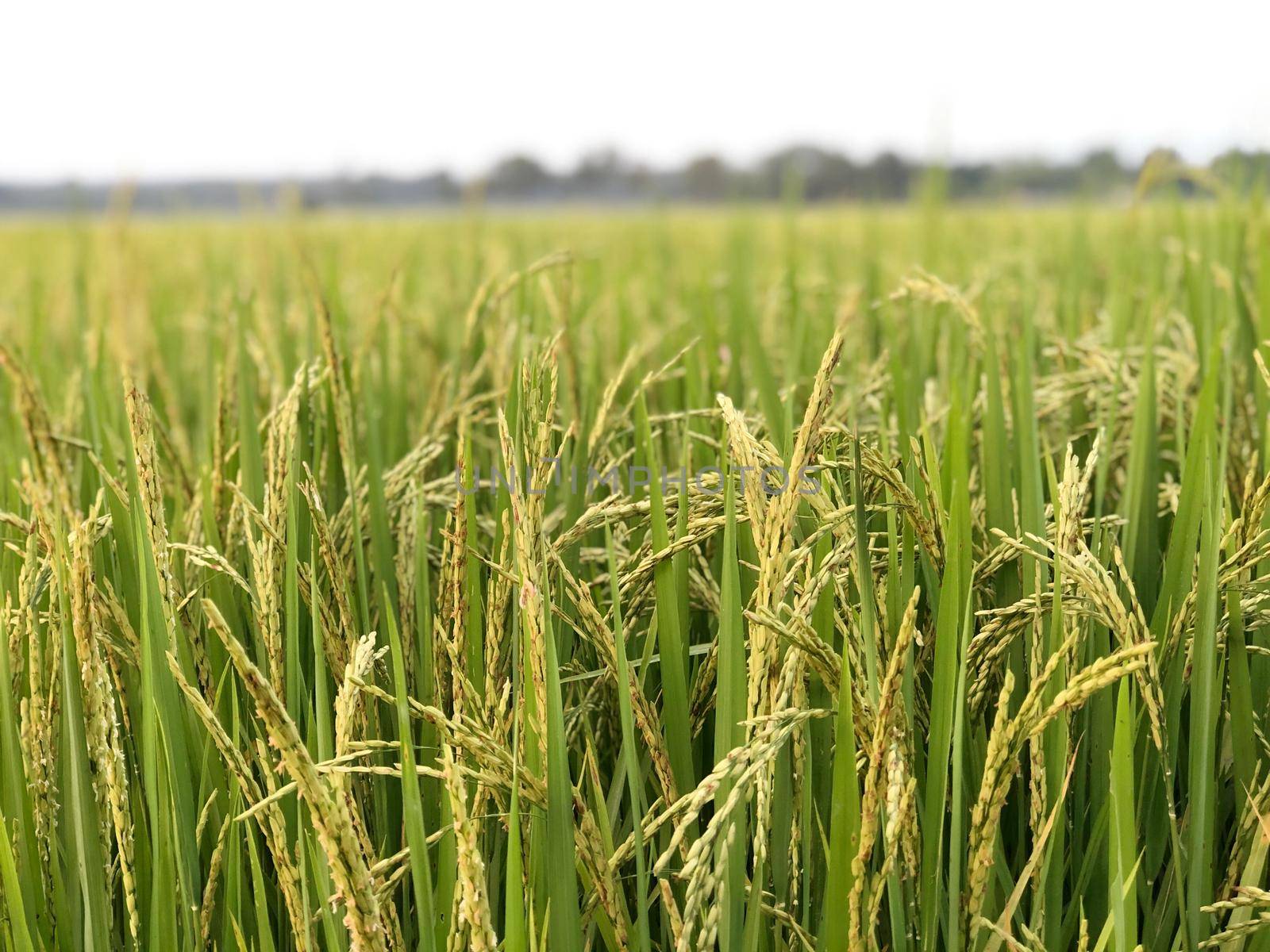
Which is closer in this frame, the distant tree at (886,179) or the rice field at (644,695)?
the rice field at (644,695)

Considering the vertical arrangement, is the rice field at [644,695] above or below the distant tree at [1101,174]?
below

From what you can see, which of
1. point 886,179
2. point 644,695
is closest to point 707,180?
point 886,179

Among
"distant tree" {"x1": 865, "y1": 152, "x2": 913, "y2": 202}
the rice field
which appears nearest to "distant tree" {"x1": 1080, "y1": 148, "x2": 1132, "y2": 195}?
"distant tree" {"x1": 865, "y1": 152, "x2": 913, "y2": 202}

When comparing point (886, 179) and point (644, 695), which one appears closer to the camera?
point (644, 695)

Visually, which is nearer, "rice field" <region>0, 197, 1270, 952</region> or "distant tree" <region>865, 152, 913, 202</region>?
"rice field" <region>0, 197, 1270, 952</region>

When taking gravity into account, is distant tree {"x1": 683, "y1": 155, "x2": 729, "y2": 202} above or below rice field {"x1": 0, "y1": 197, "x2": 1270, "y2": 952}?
above

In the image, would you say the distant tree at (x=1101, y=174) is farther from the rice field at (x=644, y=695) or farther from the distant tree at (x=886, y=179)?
the rice field at (x=644, y=695)

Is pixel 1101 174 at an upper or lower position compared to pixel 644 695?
upper

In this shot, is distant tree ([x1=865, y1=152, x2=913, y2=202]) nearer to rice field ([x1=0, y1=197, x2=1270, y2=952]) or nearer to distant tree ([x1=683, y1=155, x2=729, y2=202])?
distant tree ([x1=683, y1=155, x2=729, y2=202])

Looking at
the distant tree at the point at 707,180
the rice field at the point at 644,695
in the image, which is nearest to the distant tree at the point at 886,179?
the distant tree at the point at 707,180

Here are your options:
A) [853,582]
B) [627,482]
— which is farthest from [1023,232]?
[853,582]

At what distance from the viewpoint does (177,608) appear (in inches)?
32.6

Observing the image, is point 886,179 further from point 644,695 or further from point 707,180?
point 644,695

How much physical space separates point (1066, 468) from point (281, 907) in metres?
0.68
